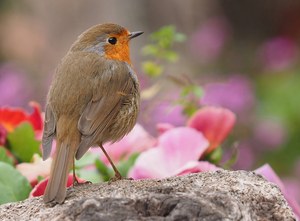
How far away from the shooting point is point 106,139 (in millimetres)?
2910

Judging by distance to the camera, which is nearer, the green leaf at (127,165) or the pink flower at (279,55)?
the green leaf at (127,165)

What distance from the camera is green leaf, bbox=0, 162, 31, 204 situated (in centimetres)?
241

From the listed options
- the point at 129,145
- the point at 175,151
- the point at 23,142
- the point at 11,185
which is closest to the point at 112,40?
the point at 129,145

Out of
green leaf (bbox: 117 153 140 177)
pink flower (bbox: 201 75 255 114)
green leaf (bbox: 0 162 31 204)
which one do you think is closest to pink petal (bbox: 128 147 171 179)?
green leaf (bbox: 117 153 140 177)

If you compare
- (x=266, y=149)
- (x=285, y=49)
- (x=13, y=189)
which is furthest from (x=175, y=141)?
(x=285, y=49)

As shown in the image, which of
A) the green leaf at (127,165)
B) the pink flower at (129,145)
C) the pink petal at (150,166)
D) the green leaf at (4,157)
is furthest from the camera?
the pink flower at (129,145)

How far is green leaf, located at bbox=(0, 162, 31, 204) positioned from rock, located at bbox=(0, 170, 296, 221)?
1.05 ft

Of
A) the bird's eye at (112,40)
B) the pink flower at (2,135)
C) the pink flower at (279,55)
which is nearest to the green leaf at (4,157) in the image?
the pink flower at (2,135)

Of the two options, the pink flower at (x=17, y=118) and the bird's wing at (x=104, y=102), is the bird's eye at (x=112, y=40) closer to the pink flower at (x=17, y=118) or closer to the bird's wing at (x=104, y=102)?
the bird's wing at (x=104, y=102)

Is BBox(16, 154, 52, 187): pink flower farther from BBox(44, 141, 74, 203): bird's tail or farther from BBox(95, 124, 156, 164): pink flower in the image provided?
BBox(95, 124, 156, 164): pink flower

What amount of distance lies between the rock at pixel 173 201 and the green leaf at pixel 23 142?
68cm

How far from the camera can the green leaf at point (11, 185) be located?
2.41m

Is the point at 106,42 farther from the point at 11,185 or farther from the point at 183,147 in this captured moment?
the point at 11,185

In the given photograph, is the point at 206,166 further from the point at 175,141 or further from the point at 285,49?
the point at 285,49
